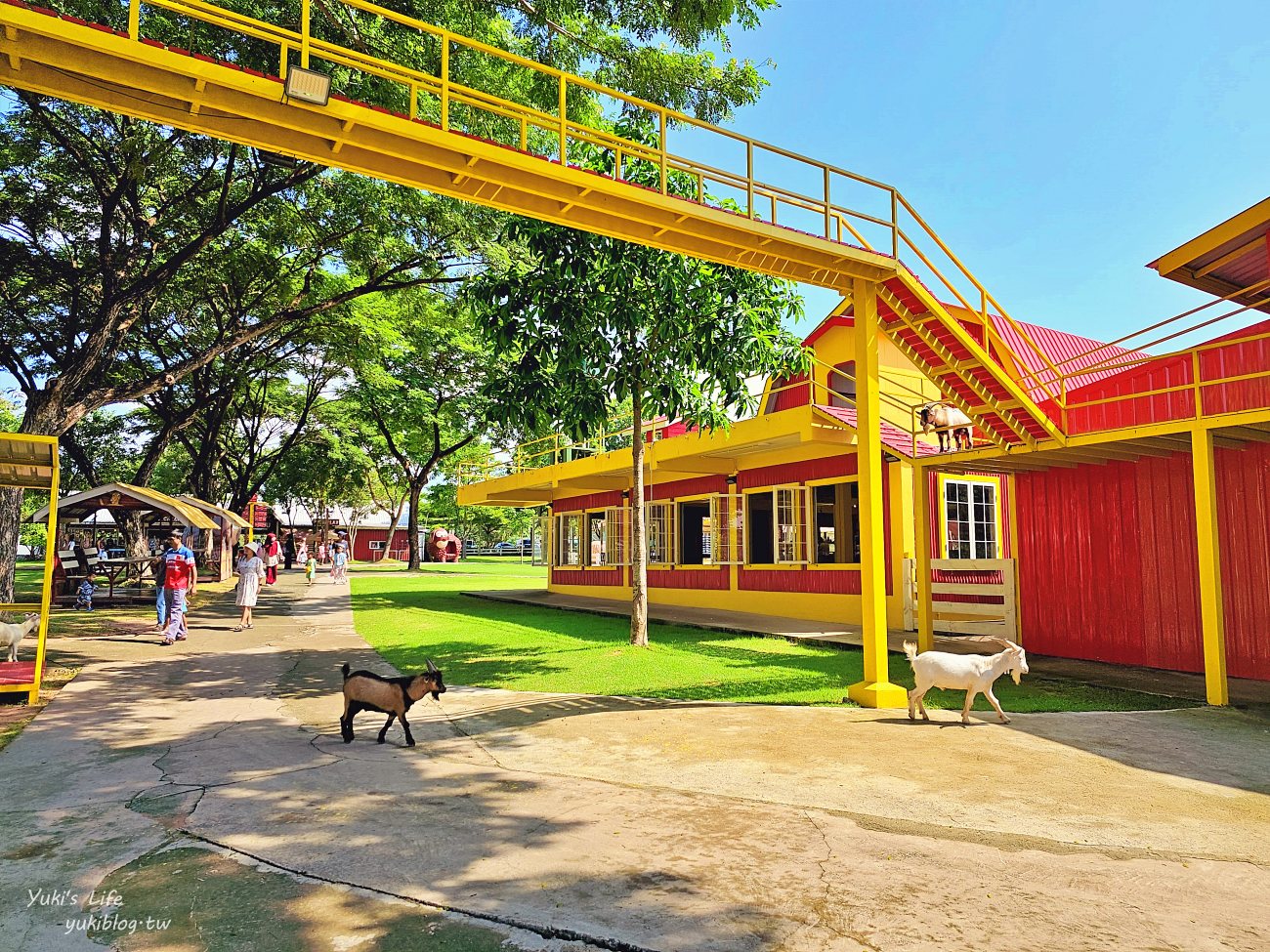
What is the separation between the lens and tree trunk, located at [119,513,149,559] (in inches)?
1011

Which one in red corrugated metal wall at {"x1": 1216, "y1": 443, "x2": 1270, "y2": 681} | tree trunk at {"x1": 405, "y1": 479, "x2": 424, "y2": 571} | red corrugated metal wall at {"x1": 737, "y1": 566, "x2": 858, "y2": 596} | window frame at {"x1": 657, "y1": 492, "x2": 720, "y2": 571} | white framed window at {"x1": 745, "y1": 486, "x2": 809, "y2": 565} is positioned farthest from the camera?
tree trunk at {"x1": 405, "y1": 479, "x2": 424, "y2": 571}

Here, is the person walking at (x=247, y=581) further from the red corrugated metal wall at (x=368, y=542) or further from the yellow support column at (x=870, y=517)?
the red corrugated metal wall at (x=368, y=542)

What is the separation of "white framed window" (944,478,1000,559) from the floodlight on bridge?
12785 mm

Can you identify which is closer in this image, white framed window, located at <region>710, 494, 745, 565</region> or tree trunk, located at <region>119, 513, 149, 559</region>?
white framed window, located at <region>710, 494, 745, 565</region>

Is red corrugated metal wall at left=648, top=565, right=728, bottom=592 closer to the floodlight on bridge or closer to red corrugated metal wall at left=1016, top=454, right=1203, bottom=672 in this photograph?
red corrugated metal wall at left=1016, top=454, right=1203, bottom=672

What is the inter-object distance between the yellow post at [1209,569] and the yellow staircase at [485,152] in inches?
63.8

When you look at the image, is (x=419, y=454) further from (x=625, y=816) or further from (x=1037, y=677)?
(x=625, y=816)

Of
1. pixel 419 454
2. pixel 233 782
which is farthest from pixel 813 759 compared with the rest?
pixel 419 454

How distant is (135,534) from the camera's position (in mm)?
26688

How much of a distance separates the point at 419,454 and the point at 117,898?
133ft

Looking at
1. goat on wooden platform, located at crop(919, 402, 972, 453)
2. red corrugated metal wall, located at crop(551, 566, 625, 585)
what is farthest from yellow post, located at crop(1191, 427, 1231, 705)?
red corrugated metal wall, located at crop(551, 566, 625, 585)

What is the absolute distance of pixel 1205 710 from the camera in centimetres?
784

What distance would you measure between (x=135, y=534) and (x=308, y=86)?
86.8 feet

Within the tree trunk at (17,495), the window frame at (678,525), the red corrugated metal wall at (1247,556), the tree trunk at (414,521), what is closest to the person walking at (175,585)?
the tree trunk at (17,495)
